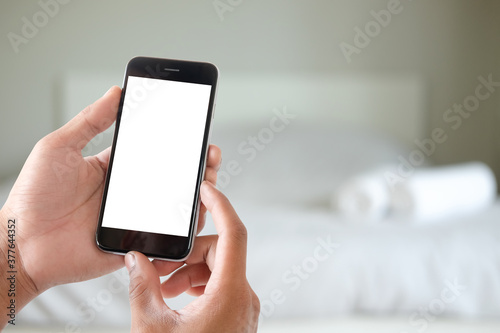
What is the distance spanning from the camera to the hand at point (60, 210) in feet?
2.37

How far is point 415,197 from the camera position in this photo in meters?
1.42

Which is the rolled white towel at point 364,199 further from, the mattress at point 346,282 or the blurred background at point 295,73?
the blurred background at point 295,73

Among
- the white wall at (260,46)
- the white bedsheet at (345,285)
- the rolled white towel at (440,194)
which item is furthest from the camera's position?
the white wall at (260,46)

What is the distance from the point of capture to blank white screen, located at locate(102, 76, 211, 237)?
0.74 meters

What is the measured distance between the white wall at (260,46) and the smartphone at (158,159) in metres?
1.60

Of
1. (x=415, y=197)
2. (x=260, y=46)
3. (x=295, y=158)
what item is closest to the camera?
(x=415, y=197)

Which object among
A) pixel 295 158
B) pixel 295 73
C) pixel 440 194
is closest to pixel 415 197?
pixel 440 194

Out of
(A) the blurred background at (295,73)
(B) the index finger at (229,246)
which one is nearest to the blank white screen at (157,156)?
(B) the index finger at (229,246)

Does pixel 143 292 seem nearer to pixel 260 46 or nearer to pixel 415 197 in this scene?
pixel 415 197

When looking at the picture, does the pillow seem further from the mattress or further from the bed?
the mattress

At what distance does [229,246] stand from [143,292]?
12 centimetres

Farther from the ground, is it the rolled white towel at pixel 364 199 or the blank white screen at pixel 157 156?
the blank white screen at pixel 157 156

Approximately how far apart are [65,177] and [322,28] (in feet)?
6.17

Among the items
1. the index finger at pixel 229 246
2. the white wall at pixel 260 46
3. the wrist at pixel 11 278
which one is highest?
the white wall at pixel 260 46
